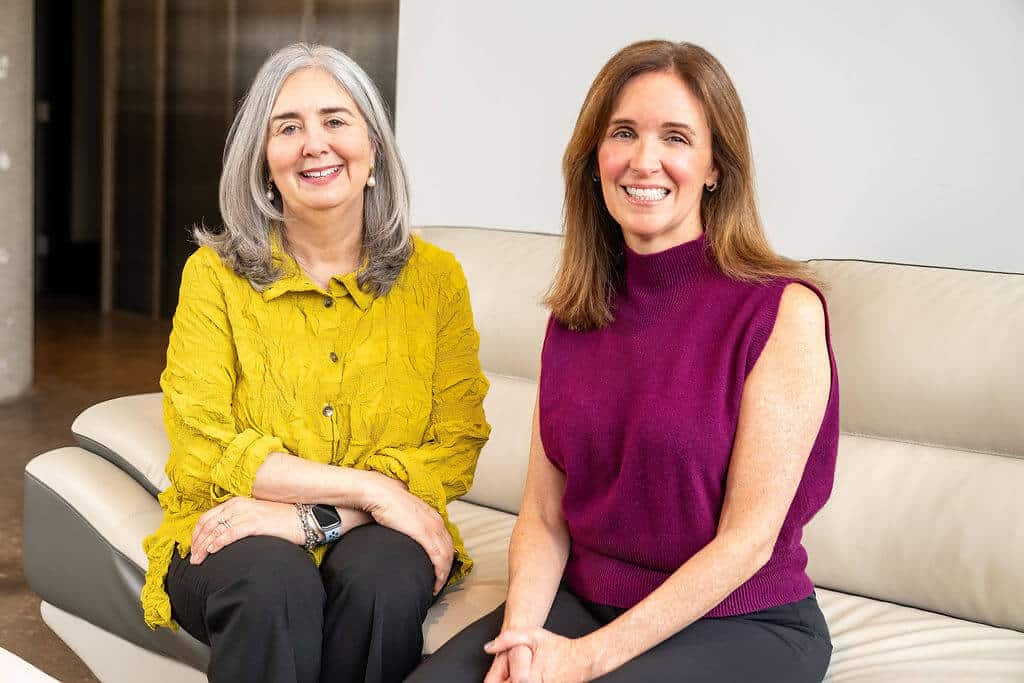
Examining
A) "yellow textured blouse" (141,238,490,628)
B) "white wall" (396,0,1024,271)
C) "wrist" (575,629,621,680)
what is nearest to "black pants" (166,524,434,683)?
"yellow textured blouse" (141,238,490,628)

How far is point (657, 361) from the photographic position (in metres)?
1.59

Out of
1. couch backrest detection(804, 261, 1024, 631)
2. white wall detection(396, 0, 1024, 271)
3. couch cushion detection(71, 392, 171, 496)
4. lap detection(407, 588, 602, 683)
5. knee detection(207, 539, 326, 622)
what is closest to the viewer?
lap detection(407, 588, 602, 683)

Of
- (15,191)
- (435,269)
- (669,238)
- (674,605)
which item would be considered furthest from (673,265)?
(15,191)

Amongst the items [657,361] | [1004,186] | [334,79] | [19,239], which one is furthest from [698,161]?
[19,239]

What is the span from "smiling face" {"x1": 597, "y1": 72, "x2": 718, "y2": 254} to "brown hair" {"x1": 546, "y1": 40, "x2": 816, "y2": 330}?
0.7 inches

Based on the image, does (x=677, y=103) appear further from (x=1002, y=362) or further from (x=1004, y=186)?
(x=1004, y=186)

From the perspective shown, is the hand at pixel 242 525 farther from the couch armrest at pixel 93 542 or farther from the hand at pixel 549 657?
the hand at pixel 549 657

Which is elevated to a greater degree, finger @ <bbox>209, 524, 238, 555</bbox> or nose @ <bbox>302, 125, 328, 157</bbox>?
nose @ <bbox>302, 125, 328, 157</bbox>

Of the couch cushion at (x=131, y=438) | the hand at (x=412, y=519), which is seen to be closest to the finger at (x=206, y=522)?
the hand at (x=412, y=519)

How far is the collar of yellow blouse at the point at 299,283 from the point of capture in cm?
194

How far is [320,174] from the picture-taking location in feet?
6.38

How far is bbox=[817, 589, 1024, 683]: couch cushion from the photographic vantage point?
5.69 ft

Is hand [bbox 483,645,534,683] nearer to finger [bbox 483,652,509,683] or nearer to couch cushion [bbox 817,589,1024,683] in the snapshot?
finger [bbox 483,652,509,683]

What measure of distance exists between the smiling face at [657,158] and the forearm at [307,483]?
0.63 meters
